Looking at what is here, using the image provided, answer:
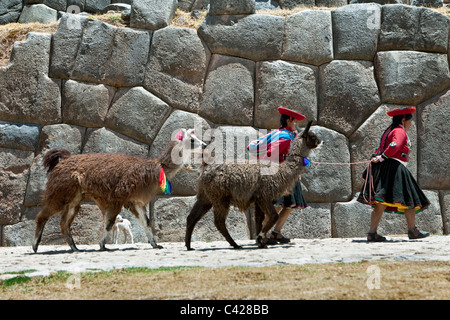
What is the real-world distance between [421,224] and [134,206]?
13.8ft

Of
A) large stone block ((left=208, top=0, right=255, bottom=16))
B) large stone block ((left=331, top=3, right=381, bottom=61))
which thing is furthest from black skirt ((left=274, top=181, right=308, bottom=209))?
large stone block ((left=208, top=0, right=255, bottom=16))

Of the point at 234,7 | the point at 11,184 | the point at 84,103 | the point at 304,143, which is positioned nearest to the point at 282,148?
the point at 304,143

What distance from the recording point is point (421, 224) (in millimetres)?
8008

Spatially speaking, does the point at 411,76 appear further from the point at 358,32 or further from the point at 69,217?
the point at 69,217

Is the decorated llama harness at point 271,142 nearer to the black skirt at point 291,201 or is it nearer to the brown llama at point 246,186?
the brown llama at point 246,186

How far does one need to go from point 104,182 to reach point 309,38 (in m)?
4.02

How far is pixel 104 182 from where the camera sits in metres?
6.16

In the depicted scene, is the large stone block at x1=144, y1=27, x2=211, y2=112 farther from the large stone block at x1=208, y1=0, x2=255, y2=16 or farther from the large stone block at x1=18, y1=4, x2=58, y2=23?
the large stone block at x1=18, y1=4, x2=58, y2=23

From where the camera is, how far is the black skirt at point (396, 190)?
603 cm

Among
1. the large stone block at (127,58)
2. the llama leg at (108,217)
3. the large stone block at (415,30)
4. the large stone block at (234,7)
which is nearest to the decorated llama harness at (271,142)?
the llama leg at (108,217)

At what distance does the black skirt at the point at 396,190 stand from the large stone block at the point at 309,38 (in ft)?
8.79

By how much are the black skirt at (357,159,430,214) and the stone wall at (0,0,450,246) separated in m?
1.88

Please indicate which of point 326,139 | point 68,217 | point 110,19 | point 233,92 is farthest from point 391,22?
point 68,217
